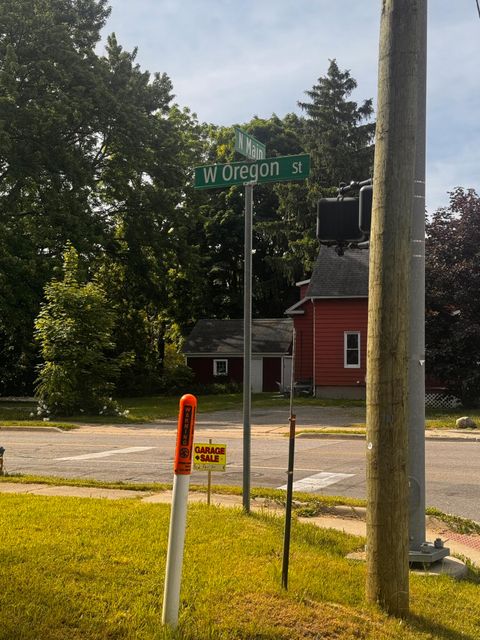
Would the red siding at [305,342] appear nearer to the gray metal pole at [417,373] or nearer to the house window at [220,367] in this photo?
the house window at [220,367]

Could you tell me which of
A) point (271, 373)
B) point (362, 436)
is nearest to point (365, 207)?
point (362, 436)

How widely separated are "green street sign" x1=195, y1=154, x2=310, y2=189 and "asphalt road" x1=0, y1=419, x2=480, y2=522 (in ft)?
15.5

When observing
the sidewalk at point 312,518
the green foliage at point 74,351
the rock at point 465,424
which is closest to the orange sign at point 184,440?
the sidewalk at point 312,518

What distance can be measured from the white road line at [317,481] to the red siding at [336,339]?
67.6 feet

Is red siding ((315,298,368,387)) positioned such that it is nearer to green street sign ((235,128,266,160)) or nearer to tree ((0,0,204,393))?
tree ((0,0,204,393))

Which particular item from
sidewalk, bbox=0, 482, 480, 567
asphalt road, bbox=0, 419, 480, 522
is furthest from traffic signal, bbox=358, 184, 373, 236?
asphalt road, bbox=0, 419, 480, 522

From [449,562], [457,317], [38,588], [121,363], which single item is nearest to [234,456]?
[449,562]

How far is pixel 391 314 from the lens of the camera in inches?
180

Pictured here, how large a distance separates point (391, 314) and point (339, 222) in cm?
185

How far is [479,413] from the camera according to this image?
2508 centimetres

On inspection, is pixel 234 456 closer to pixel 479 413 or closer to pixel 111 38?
pixel 479 413

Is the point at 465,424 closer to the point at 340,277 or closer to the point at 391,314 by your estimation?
the point at 340,277

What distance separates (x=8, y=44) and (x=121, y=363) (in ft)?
55.7

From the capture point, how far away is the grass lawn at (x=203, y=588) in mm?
4105
